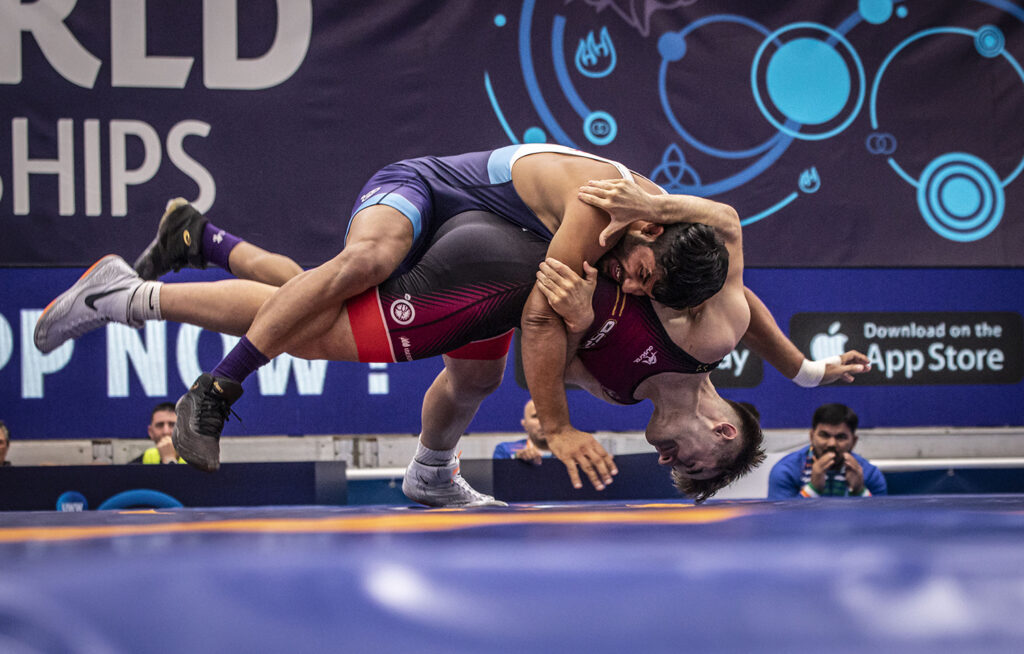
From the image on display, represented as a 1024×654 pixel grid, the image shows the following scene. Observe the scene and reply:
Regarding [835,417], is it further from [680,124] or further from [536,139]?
[536,139]

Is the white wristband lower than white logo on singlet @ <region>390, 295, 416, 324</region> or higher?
lower

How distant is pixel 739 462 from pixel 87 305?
1630mm

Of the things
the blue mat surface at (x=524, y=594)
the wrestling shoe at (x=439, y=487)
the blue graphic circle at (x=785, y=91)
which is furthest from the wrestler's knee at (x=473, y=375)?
the blue graphic circle at (x=785, y=91)

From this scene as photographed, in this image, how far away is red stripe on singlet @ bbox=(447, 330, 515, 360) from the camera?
2.11 metres

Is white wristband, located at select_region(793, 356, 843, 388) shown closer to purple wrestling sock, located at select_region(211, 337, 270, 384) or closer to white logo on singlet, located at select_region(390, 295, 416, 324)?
white logo on singlet, located at select_region(390, 295, 416, 324)

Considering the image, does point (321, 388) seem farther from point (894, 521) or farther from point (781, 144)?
point (894, 521)

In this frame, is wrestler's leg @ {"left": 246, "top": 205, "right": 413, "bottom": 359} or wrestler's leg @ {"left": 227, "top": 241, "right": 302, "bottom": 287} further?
wrestler's leg @ {"left": 227, "top": 241, "right": 302, "bottom": 287}

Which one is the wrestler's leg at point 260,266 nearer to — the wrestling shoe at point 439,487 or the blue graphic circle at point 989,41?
the wrestling shoe at point 439,487

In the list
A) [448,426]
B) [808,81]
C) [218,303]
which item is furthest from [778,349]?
[808,81]

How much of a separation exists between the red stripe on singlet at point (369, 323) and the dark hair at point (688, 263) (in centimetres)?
60

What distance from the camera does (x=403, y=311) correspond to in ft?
6.16

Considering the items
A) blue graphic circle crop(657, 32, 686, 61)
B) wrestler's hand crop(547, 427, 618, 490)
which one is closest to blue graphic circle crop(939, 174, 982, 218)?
blue graphic circle crop(657, 32, 686, 61)

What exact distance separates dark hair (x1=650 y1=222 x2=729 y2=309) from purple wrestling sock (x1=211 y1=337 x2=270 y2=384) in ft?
2.86

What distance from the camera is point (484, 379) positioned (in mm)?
2174
